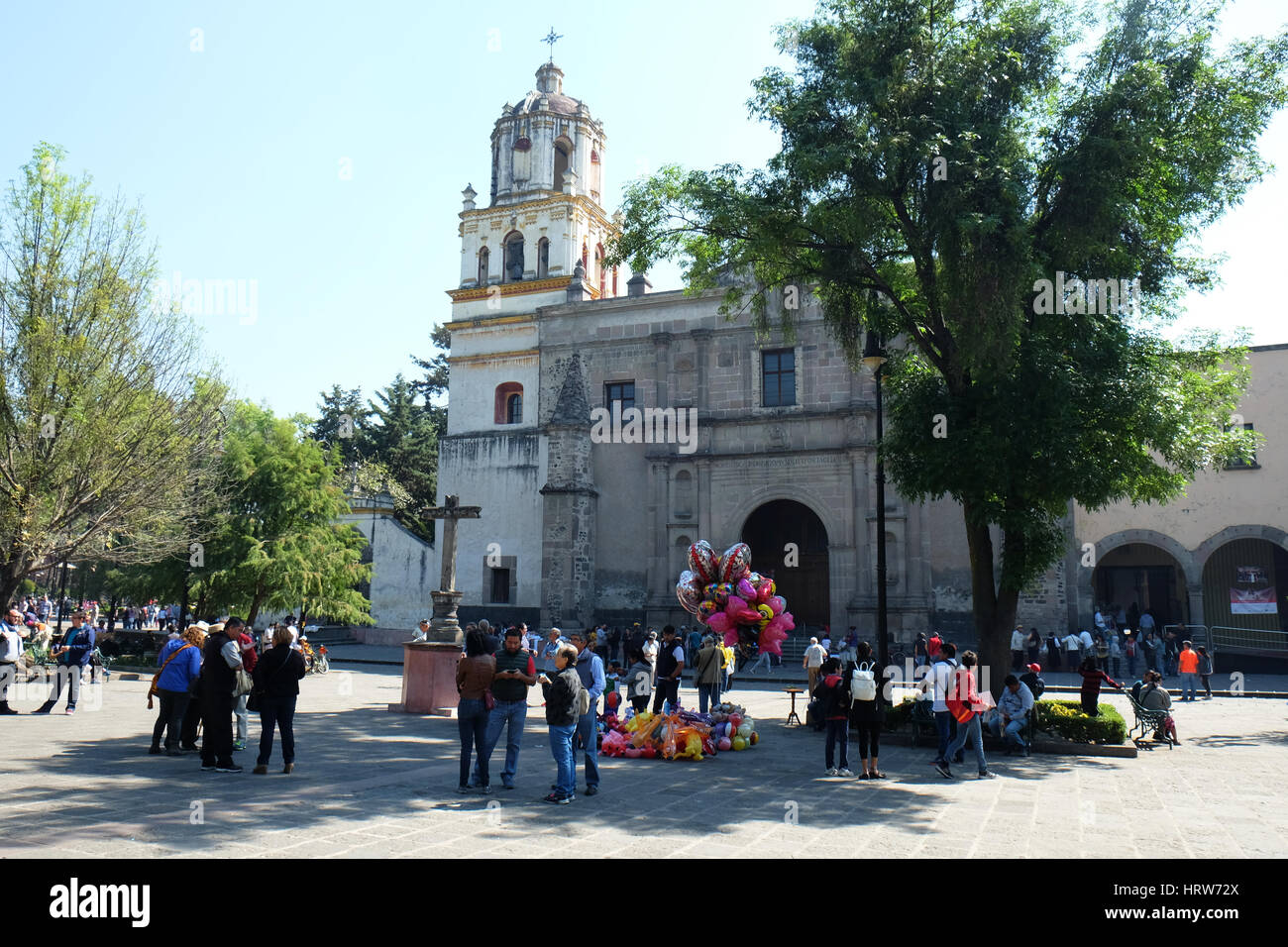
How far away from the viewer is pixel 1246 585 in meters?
27.7

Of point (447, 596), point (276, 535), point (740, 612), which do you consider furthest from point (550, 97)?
point (740, 612)

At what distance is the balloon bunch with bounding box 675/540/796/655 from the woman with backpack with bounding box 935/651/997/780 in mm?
3626

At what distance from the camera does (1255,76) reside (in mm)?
12430

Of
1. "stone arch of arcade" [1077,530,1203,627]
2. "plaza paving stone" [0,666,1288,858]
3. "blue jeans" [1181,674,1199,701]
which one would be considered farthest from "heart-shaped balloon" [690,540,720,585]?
"stone arch of arcade" [1077,530,1203,627]

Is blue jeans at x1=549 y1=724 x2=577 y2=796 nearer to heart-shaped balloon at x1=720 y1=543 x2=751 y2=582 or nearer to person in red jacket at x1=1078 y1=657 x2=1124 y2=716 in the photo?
heart-shaped balloon at x1=720 y1=543 x2=751 y2=582

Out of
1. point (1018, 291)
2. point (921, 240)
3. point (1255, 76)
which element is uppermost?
point (1255, 76)

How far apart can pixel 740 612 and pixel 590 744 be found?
519 centimetres

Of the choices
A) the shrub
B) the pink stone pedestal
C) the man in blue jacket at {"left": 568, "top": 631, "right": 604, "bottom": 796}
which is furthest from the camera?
the pink stone pedestal

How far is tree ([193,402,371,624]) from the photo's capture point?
2422cm

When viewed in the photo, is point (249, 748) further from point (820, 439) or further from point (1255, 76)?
point (820, 439)

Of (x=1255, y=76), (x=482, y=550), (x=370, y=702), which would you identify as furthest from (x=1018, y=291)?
(x=482, y=550)

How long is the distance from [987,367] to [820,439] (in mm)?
16724

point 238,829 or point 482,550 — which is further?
point 482,550
